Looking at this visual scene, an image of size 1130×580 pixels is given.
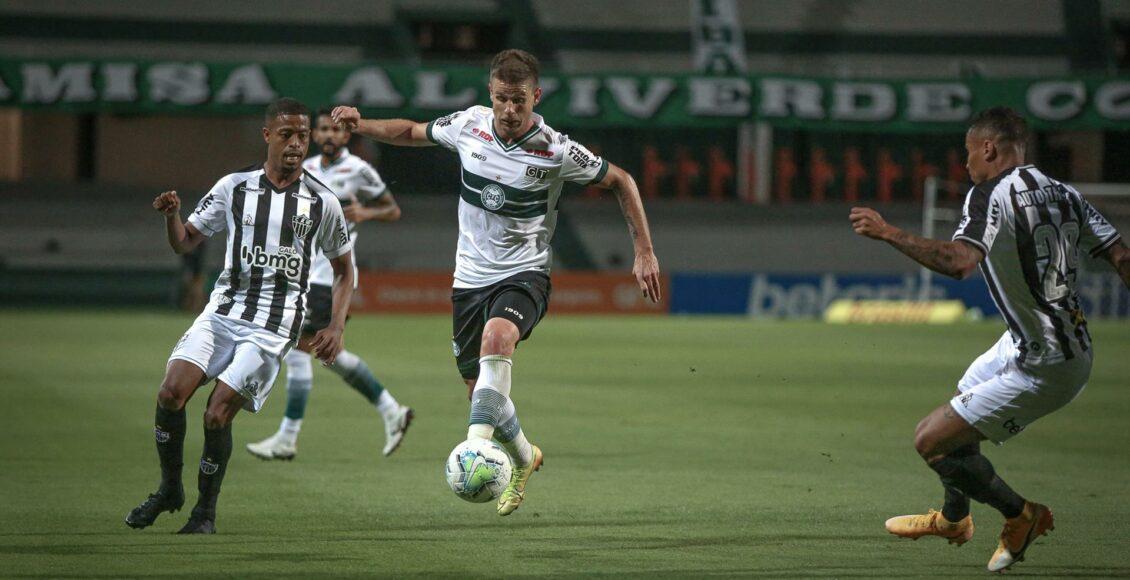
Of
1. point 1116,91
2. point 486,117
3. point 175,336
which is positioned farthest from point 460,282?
point 1116,91

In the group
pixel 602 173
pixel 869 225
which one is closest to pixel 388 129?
pixel 602 173

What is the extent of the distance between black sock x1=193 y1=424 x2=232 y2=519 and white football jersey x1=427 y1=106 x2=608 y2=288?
4.50 feet

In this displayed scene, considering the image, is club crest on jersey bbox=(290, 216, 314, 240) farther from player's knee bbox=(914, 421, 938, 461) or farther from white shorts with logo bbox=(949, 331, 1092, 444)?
white shorts with logo bbox=(949, 331, 1092, 444)

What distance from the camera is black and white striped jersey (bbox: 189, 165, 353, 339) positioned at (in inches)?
280

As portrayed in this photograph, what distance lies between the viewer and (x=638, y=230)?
7.07 metres

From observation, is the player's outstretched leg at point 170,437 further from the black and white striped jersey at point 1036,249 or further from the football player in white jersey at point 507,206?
the black and white striped jersey at point 1036,249

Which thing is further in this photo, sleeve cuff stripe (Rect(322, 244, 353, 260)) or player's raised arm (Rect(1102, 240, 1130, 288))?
sleeve cuff stripe (Rect(322, 244, 353, 260))

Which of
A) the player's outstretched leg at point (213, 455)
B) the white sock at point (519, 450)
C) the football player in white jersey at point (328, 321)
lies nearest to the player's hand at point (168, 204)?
the player's outstretched leg at point (213, 455)

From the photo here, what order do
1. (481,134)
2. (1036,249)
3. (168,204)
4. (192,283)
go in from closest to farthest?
(1036,249), (168,204), (481,134), (192,283)

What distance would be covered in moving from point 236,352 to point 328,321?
3.30 meters

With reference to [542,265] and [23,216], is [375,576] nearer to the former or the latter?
[542,265]

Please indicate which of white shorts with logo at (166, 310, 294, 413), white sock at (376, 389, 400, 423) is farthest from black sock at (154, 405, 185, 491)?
white sock at (376, 389, 400, 423)

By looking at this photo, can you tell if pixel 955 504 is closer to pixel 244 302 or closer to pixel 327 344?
pixel 327 344

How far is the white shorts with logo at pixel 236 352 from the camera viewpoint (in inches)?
272
